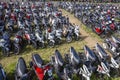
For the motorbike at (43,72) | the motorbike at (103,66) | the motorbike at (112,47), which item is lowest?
the motorbike at (112,47)

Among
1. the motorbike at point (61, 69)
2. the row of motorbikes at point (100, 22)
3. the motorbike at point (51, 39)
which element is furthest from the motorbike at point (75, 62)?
the row of motorbikes at point (100, 22)

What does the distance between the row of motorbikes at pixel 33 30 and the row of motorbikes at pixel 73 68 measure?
364cm

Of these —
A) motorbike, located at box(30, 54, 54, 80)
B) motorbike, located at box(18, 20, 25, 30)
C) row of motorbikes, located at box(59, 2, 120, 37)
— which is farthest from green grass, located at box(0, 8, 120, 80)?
motorbike, located at box(18, 20, 25, 30)

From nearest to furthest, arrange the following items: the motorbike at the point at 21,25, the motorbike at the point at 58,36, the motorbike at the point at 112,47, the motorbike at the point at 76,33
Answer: the motorbike at the point at 112,47 → the motorbike at the point at 58,36 → the motorbike at the point at 76,33 → the motorbike at the point at 21,25

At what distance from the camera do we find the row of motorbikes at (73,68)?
12680 mm

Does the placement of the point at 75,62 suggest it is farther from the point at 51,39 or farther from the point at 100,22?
the point at 100,22

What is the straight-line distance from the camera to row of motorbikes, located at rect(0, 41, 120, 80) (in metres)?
12.7

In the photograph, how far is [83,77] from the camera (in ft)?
44.0

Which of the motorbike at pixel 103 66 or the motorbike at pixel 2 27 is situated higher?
the motorbike at pixel 2 27

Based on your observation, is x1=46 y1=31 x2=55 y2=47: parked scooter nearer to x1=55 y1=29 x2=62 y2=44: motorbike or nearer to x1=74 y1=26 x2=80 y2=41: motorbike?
x1=55 y1=29 x2=62 y2=44: motorbike

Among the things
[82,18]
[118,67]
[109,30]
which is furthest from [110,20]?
[118,67]

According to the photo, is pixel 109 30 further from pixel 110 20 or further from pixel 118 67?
pixel 118 67

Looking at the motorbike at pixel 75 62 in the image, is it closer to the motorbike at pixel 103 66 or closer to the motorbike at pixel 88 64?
the motorbike at pixel 88 64

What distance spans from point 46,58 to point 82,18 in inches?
477
